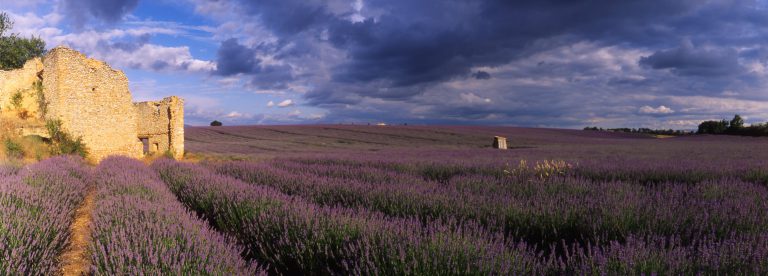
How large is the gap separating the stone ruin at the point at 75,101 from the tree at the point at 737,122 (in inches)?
1379

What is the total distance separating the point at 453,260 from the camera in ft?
6.06

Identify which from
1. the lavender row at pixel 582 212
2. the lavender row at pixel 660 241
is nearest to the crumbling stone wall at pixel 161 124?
the lavender row at pixel 660 241

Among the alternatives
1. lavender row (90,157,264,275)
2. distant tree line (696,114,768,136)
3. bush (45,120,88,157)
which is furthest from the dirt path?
distant tree line (696,114,768,136)

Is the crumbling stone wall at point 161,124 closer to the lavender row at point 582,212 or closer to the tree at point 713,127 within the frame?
the lavender row at point 582,212

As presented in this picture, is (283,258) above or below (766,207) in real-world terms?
below

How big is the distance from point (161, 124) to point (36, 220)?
1296cm

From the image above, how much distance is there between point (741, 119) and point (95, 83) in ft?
120

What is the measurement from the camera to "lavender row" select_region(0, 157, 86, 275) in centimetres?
274

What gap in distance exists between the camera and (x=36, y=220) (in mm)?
3668

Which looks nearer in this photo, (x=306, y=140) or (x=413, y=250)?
(x=413, y=250)

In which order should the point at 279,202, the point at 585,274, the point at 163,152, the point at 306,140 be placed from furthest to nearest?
the point at 306,140
the point at 163,152
the point at 279,202
the point at 585,274

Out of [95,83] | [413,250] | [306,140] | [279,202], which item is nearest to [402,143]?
[306,140]

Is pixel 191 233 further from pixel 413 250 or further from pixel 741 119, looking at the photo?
pixel 741 119

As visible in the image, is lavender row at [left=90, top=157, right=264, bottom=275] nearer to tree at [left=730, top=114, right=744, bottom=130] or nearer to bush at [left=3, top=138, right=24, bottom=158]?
bush at [left=3, top=138, right=24, bottom=158]
